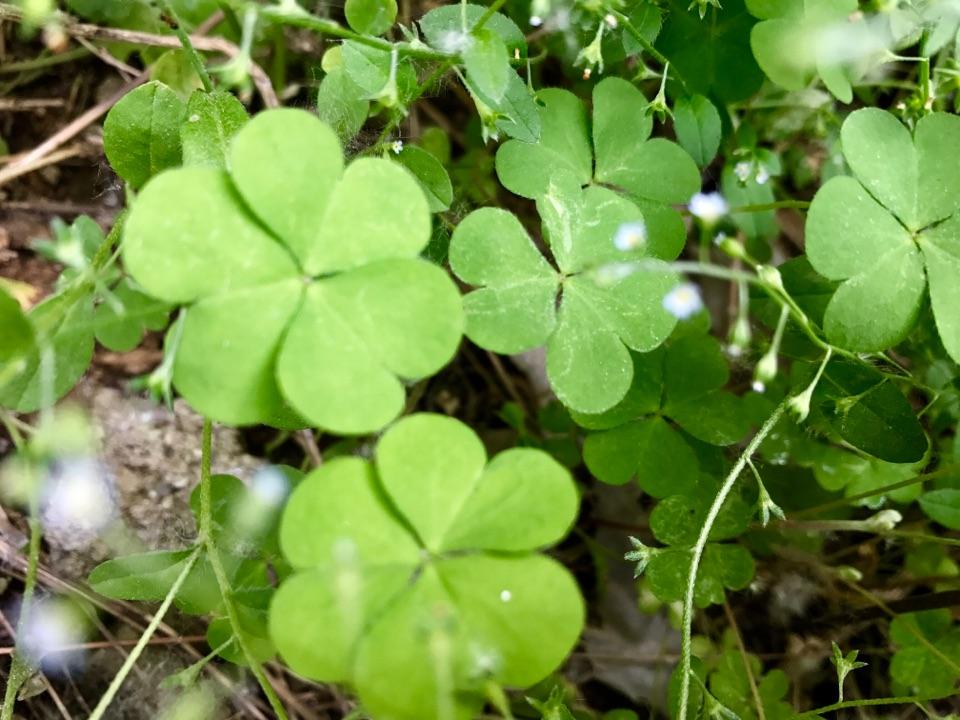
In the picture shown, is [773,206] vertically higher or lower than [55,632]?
higher

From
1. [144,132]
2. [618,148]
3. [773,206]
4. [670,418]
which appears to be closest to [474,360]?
[670,418]

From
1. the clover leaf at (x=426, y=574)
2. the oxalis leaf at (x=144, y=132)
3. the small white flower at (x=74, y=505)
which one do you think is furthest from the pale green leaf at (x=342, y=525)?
the small white flower at (x=74, y=505)

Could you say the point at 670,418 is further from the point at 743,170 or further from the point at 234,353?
the point at 234,353

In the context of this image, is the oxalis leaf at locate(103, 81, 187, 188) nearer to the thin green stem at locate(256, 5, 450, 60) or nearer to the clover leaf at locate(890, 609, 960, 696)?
the thin green stem at locate(256, 5, 450, 60)

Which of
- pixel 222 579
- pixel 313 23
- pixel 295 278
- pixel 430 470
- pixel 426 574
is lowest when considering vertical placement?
pixel 222 579

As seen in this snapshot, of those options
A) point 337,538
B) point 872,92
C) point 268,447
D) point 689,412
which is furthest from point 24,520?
point 872,92

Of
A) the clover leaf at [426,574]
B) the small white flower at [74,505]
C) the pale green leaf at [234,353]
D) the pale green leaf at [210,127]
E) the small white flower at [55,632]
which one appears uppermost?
the pale green leaf at [210,127]

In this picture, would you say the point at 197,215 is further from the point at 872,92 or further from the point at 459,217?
the point at 872,92

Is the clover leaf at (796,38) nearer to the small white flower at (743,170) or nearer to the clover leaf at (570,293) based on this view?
the small white flower at (743,170)
